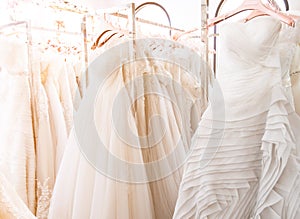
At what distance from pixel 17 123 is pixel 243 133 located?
4.11ft

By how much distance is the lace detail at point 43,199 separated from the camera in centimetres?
167

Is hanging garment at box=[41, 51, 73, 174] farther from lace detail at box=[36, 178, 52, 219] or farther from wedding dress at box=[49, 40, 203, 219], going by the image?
wedding dress at box=[49, 40, 203, 219]

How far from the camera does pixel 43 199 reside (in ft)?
5.52

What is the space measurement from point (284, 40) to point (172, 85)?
1.95ft

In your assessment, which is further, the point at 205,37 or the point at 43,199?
the point at 43,199

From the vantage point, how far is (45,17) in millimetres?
2766

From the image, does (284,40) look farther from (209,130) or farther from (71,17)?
(71,17)

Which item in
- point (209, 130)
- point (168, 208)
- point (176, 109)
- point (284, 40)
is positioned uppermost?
point (284, 40)

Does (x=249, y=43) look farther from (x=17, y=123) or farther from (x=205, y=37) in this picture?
(x=17, y=123)

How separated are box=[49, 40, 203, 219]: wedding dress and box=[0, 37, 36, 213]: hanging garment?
0.25 meters

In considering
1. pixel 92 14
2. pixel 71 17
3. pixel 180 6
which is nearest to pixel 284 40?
pixel 92 14

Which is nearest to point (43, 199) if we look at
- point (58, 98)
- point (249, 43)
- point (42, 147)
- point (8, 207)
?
point (42, 147)

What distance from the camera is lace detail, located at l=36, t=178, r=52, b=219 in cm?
167

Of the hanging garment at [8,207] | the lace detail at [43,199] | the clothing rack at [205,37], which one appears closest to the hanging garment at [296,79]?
the clothing rack at [205,37]
